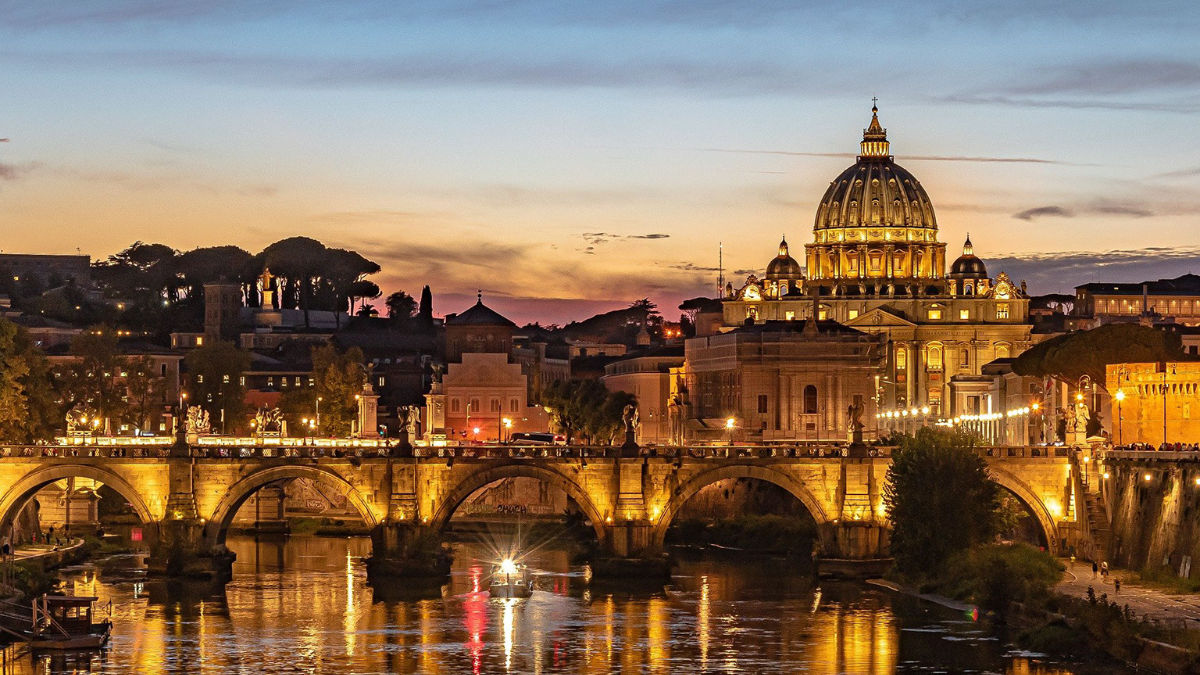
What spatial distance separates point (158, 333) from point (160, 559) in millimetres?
105453

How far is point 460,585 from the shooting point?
79688 mm

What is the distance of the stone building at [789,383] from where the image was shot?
142375 mm

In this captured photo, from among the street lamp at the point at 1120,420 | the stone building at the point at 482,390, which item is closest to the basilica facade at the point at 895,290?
the stone building at the point at 482,390

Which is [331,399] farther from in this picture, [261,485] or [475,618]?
[475,618]

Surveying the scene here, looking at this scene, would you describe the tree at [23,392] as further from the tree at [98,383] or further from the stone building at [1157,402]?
the stone building at [1157,402]

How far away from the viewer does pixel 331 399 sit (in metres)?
131

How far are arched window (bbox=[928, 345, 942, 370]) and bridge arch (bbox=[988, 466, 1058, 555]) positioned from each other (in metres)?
101

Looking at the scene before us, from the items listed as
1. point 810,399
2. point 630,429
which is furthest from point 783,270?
point 630,429

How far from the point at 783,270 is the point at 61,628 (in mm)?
128283

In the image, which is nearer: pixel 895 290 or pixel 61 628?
pixel 61 628

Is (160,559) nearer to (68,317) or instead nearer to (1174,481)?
(1174,481)

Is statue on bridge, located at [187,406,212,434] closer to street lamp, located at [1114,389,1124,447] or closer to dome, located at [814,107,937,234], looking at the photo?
street lamp, located at [1114,389,1124,447]

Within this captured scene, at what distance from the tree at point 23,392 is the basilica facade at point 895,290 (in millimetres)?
78569

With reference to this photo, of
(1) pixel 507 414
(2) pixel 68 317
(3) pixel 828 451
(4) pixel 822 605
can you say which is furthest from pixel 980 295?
(4) pixel 822 605
